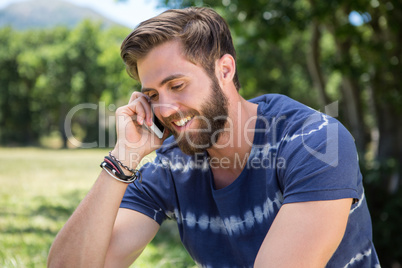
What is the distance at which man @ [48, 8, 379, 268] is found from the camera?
5.92 ft

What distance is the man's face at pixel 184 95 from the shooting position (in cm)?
212

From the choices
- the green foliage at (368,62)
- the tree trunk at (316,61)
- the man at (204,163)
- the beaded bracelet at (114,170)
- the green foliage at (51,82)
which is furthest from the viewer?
the green foliage at (51,82)

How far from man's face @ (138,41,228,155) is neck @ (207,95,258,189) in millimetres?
56

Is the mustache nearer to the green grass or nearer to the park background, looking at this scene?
the park background

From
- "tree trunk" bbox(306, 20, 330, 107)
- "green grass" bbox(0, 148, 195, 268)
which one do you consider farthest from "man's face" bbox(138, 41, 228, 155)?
"tree trunk" bbox(306, 20, 330, 107)

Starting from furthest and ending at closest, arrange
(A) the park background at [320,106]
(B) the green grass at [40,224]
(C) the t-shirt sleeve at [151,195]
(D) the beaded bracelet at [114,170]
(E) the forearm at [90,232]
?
(A) the park background at [320,106] → (B) the green grass at [40,224] → (C) the t-shirt sleeve at [151,195] → (D) the beaded bracelet at [114,170] → (E) the forearm at [90,232]

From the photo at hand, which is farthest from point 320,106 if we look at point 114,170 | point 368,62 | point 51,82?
point 51,82

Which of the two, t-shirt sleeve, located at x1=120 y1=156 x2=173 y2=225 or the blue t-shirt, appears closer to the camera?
the blue t-shirt

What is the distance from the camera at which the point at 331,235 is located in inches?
61.9

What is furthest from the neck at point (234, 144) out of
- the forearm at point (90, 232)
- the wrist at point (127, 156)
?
the forearm at point (90, 232)

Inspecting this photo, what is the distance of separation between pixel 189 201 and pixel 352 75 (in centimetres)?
574

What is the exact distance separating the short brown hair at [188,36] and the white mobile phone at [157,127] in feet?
1.04

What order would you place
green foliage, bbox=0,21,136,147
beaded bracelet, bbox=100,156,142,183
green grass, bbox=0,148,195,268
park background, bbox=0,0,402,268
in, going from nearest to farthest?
beaded bracelet, bbox=100,156,142,183
green grass, bbox=0,148,195,268
park background, bbox=0,0,402,268
green foliage, bbox=0,21,136,147

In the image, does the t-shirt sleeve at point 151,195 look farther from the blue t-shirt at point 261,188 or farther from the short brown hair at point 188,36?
the short brown hair at point 188,36
